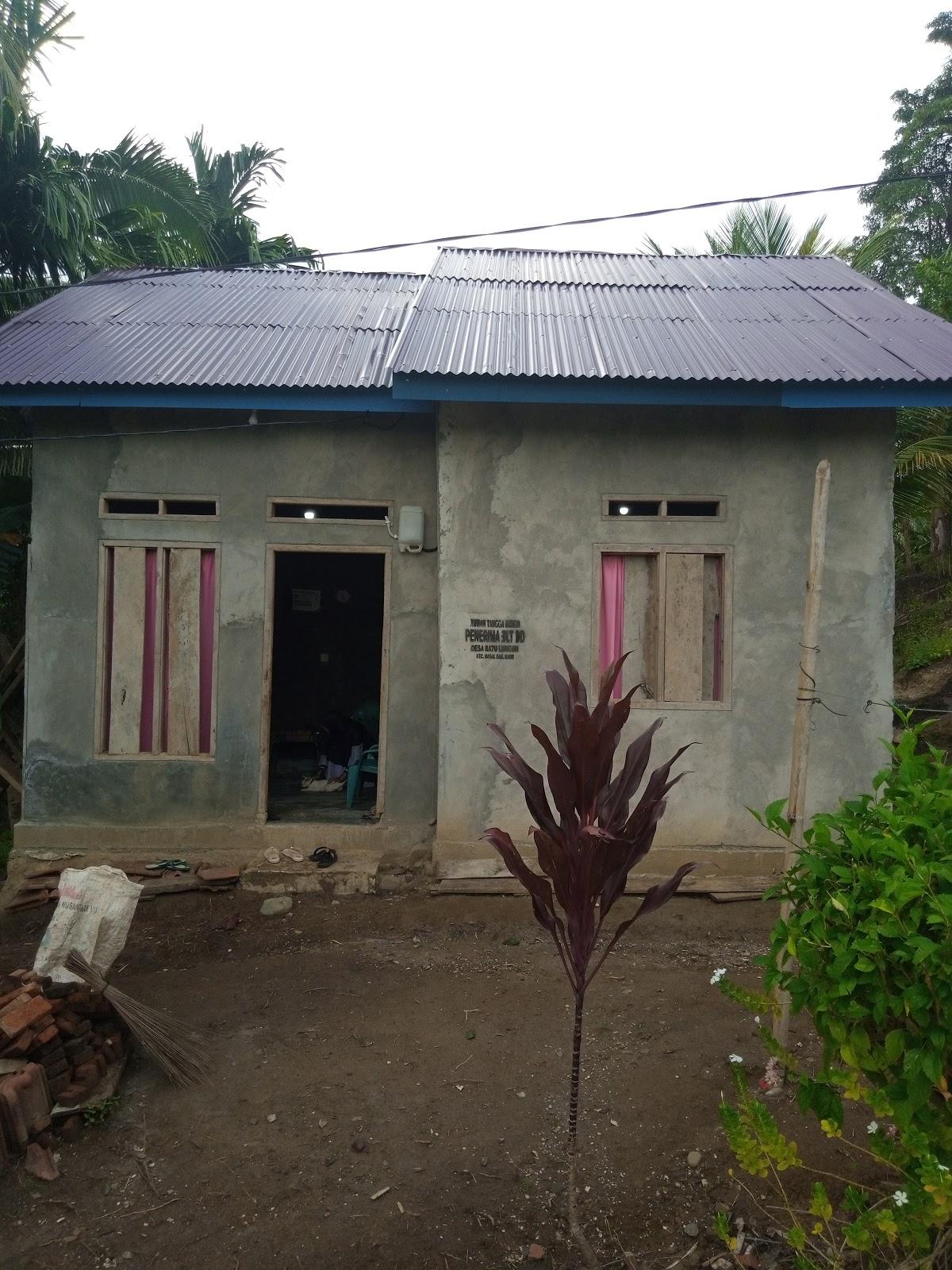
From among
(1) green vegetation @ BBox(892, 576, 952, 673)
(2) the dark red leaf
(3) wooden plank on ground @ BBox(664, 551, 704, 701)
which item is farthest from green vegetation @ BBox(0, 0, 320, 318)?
(1) green vegetation @ BBox(892, 576, 952, 673)

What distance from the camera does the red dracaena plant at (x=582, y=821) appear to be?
2.78 meters

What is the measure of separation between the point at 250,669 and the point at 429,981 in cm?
279

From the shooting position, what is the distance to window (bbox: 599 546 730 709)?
614cm

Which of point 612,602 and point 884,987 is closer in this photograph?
point 884,987

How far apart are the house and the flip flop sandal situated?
4.6 inches

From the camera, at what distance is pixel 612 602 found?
623 cm

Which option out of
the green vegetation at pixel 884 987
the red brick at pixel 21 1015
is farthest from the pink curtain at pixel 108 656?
the green vegetation at pixel 884 987

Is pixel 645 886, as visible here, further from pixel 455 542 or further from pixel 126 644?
pixel 126 644

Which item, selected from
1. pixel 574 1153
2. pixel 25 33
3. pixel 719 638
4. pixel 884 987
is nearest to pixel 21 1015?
pixel 574 1153

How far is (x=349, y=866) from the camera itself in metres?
6.36

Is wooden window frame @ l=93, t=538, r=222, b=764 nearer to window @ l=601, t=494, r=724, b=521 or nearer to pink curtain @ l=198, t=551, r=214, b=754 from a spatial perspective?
pink curtain @ l=198, t=551, r=214, b=754

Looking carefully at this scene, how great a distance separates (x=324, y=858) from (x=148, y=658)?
6.86 ft

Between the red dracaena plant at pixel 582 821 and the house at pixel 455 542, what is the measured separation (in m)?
3.15

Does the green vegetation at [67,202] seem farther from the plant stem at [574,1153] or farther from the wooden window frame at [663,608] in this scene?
the plant stem at [574,1153]
